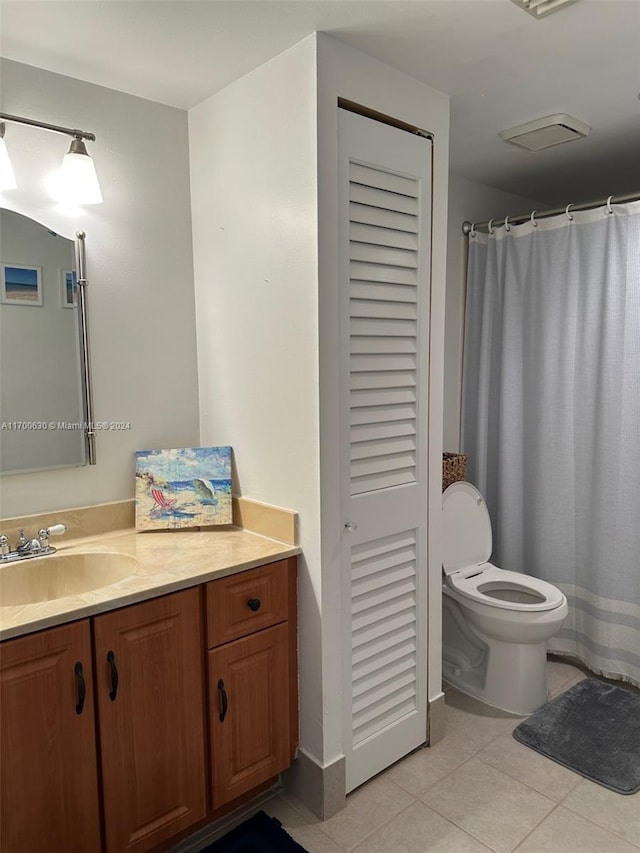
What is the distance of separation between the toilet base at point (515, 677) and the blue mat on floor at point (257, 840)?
1060 millimetres

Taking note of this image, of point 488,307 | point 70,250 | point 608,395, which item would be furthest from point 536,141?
point 70,250

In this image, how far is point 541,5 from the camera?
155 centimetres

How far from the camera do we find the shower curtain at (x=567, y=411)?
2.57m

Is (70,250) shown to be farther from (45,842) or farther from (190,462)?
(45,842)

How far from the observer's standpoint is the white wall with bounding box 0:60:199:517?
1846 mm

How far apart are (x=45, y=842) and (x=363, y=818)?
0.94 meters

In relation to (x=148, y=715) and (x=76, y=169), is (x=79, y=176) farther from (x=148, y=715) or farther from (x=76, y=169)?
(x=148, y=715)

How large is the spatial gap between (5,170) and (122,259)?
42cm

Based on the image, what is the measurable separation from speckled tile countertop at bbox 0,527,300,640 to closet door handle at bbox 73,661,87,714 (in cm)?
12

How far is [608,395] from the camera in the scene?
2604 millimetres

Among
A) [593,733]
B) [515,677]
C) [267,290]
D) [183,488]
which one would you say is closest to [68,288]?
[267,290]

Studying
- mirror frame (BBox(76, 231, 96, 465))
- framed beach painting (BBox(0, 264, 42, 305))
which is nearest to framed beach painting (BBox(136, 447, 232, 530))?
mirror frame (BBox(76, 231, 96, 465))

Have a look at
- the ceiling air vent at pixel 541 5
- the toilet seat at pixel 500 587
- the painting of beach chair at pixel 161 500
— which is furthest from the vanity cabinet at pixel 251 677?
the ceiling air vent at pixel 541 5

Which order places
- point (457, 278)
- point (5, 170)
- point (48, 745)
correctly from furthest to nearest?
point (457, 278), point (5, 170), point (48, 745)
